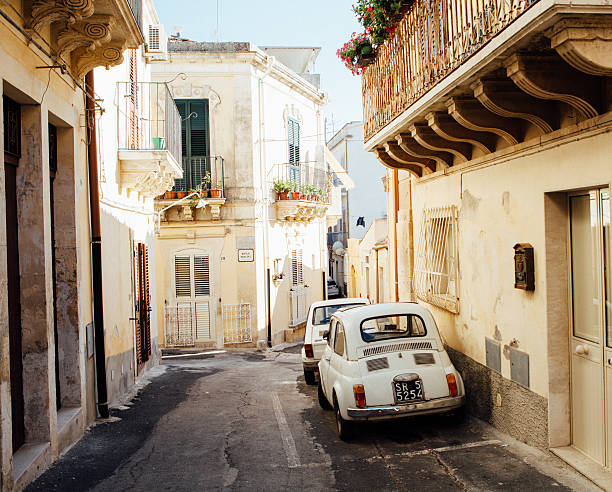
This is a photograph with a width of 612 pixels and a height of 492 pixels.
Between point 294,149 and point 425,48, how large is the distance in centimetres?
1553

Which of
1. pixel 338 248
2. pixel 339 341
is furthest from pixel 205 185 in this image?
pixel 338 248

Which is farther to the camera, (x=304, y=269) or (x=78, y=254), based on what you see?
(x=304, y=269)

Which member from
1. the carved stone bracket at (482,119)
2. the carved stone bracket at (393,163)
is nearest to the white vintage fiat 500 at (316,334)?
the carved stone bracket at (393,163)

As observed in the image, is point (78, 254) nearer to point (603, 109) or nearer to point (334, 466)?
point (334, 466)

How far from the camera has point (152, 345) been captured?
14.6 metres

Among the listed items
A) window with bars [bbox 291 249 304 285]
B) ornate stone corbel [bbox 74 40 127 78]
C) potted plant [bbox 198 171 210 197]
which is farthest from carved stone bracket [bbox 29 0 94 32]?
window with bars [bbox 291 249 304 285]

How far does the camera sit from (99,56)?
7930mm

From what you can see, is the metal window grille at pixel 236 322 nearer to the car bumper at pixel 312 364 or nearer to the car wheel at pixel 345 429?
the car bumper at pixel 312 364

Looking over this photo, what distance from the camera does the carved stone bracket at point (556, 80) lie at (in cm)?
A: 521

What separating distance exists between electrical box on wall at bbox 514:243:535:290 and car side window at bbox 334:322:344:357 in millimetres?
2555

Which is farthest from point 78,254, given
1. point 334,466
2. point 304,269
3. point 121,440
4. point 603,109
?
point 304,269

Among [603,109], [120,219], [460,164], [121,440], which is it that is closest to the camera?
[603,109]

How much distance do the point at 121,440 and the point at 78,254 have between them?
7.79 feet

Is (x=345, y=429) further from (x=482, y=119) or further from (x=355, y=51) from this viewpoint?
(x=355, y=51)
